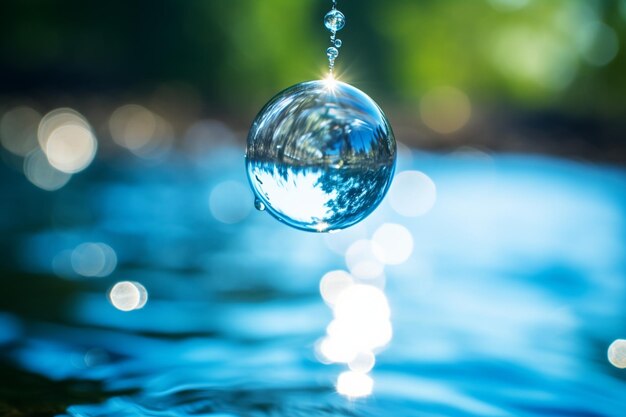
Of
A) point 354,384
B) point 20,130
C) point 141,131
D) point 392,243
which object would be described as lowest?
point 354,384

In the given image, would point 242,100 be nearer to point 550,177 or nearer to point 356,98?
point 550,177

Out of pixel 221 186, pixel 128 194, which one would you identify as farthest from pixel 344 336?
pixel 221 186

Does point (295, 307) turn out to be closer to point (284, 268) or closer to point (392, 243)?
point (284, 268)

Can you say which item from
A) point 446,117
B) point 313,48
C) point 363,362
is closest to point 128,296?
point 363,362

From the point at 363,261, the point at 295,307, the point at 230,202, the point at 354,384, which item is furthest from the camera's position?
the point at 230,202

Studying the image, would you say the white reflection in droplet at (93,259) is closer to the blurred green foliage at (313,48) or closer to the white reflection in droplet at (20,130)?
the white reflection in droplet at (20,130)

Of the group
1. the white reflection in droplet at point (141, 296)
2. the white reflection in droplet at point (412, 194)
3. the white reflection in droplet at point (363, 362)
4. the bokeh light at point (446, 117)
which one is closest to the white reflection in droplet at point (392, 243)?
the white reflection in droplet at point (412, 194)
